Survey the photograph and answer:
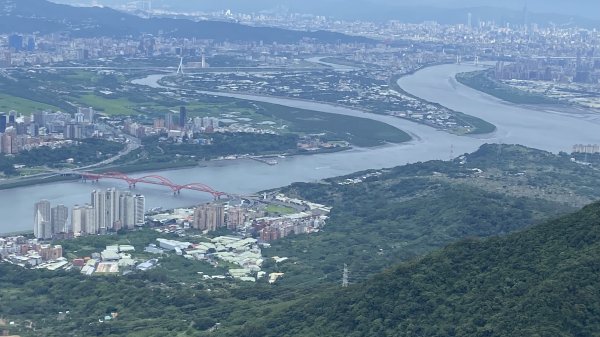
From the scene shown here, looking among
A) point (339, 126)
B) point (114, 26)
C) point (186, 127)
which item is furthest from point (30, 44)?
point (339, 126)

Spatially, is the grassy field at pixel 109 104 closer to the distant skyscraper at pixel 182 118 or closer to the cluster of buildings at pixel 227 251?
the distant skyscraper at pixel 182 118

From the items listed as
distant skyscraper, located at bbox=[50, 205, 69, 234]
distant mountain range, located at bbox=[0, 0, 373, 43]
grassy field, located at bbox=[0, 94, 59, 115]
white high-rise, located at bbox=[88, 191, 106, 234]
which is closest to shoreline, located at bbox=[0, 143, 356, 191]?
white high-rise, located at bbox=[88, 191, 106, 234]

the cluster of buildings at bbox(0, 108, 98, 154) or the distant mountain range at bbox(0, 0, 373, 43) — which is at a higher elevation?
the distant mountain range at bbox(0, 0, 373, 43)

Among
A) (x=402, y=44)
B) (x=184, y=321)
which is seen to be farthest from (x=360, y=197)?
(x=402, y=44)

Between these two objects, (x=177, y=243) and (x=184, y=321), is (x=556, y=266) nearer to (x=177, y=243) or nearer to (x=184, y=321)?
(x=184, y=321)

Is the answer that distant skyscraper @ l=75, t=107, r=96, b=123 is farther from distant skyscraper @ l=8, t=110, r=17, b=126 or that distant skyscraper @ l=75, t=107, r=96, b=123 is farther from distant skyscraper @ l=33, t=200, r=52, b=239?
distant skyscraper @ l=33, t=200, r=52, b=239

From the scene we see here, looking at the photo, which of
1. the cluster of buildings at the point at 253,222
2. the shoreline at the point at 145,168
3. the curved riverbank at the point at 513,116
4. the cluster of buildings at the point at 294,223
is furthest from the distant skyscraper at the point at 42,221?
the curved riverbank at the point at 513,116

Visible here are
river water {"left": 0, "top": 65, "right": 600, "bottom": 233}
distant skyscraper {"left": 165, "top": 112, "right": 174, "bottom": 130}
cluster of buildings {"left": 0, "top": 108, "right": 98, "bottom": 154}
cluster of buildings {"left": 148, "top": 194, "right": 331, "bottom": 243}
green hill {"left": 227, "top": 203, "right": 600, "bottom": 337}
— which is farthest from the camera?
distant skyscraper {"left": 165, "top": 112, "right": 174, "bottom": 130}
